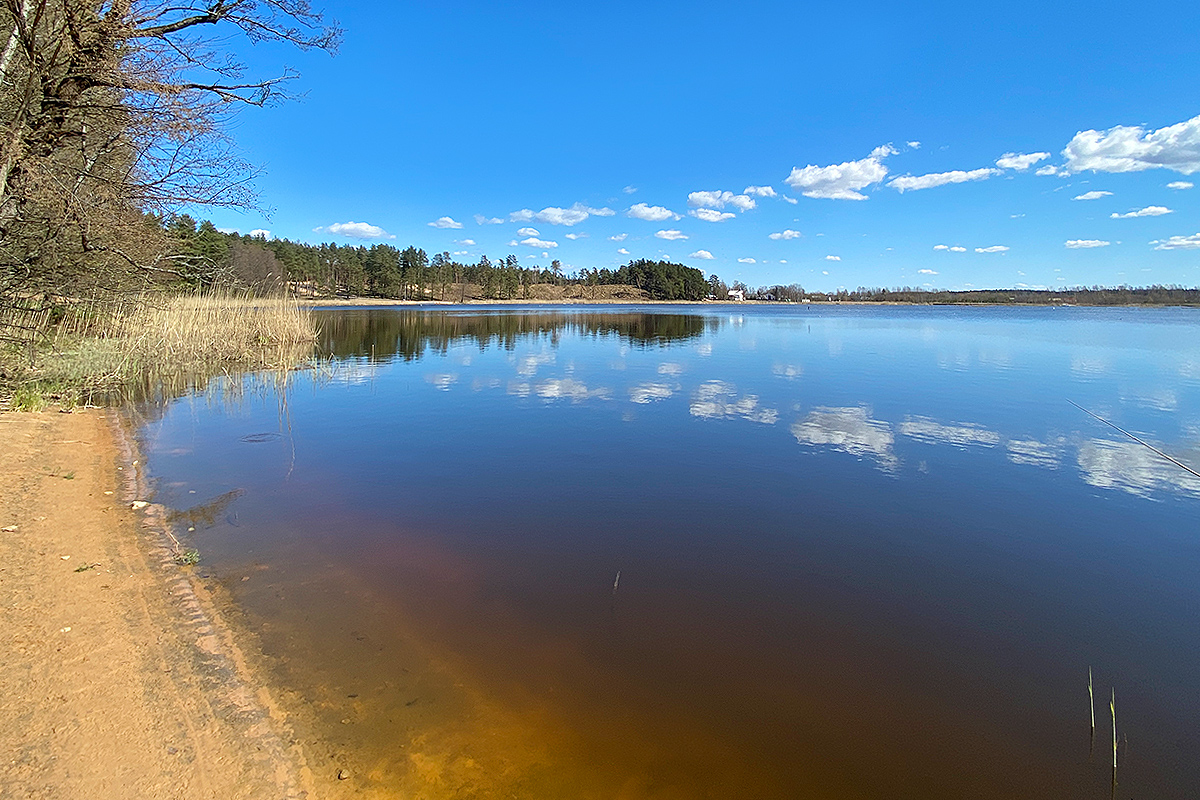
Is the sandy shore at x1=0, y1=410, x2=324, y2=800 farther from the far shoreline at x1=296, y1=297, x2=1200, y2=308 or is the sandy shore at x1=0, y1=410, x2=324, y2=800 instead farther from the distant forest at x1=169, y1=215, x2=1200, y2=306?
the far shoreline at x1=296, y1=297, x2=1200, y2=308

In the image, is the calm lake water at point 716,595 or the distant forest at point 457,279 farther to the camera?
the distant forest at point 457,279

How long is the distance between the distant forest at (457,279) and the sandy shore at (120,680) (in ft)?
67.0

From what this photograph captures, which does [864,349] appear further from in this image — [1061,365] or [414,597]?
[414,597]

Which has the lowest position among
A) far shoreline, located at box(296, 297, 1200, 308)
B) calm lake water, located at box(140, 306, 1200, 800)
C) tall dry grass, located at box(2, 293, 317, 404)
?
calm lake water, located at box(140, 306, 1200, 800)

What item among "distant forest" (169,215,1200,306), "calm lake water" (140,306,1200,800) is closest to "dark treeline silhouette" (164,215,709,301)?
"distant forest" (169,215,1200,306)

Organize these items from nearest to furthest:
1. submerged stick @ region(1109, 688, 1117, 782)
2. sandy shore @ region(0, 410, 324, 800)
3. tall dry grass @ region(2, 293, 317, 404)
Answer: sandy shore @ region(0, 410, 324, 800) < submerged stick @ region(1109, 688, 1117, 782) < tall dry grass @ region(2, 293, 317, 404)

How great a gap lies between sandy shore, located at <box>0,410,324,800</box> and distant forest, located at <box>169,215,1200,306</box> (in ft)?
67.0

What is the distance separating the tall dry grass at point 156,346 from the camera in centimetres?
1253

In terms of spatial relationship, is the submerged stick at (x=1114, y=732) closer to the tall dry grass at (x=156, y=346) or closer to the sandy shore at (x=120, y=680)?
the sandy shore at (x=120, y=680)

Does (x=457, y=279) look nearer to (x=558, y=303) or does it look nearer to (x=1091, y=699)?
(x=558, y=303)

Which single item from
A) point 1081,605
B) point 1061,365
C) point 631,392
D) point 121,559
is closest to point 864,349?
point 1061,365

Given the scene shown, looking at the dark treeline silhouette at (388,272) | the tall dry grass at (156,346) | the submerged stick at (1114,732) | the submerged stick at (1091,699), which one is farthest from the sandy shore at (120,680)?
the dark treeline silhouette at (388,272)

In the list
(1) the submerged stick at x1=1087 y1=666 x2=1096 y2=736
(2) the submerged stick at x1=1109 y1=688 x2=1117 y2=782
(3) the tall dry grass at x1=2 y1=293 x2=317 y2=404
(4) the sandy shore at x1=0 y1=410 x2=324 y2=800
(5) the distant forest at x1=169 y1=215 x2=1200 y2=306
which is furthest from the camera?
(5) the distant forest at x1=169 y1=215 x2=1200 y2=306

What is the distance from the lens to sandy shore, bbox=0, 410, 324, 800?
2.81m
